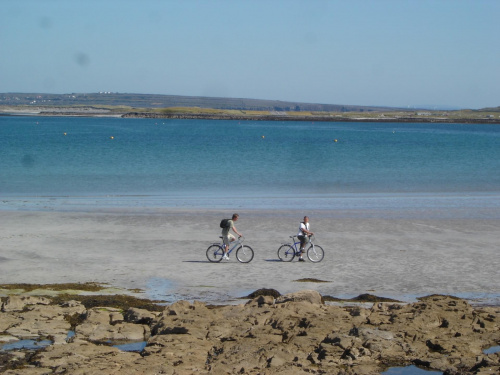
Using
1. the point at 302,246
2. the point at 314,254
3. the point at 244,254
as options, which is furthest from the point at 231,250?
the point at 314,254

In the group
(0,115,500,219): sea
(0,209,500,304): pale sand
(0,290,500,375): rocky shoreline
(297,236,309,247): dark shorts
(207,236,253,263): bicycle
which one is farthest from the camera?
(0,115,500,219): sea

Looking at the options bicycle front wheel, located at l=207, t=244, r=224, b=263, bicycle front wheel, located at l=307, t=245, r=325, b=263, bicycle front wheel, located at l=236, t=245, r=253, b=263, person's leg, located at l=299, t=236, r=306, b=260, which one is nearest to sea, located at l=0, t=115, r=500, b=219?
bicycle front wheel, located at l=307, t=245, r=325, b=263

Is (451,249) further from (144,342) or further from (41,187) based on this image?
(41,187)

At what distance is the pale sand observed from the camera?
19.6 meters

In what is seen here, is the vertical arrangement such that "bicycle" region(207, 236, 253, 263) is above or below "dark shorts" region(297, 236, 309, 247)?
below

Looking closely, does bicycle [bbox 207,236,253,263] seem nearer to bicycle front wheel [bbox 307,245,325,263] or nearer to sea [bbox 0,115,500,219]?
bicycle front wheel [bbox 307,245,325,263]

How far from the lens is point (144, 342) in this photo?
567 inches

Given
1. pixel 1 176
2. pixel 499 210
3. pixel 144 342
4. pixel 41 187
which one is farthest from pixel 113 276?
pixel 1 176

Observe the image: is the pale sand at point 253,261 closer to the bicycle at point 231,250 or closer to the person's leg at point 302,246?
the bicycle at point 231,250

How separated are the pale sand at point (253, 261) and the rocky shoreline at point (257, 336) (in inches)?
99.6

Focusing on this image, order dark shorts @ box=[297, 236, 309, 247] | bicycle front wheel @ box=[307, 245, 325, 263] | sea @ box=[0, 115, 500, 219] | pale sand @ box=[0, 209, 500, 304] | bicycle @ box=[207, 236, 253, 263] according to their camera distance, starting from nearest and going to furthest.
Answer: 1. pale sand @ box=[0, 209, 500, 304]
2. bicycle @ box=[207, 236, 253, 263]
3. dark shorts @ box=[297, 236, 309, 247]
4. bicycle front wheel @ box=[307, 245, 325, 263]
5. sea @ box=[0, 115, 500, 219]

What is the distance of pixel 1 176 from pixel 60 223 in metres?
26.7

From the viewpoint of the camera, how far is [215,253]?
2245cm

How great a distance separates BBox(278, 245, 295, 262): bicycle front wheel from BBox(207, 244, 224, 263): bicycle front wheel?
2030mm
